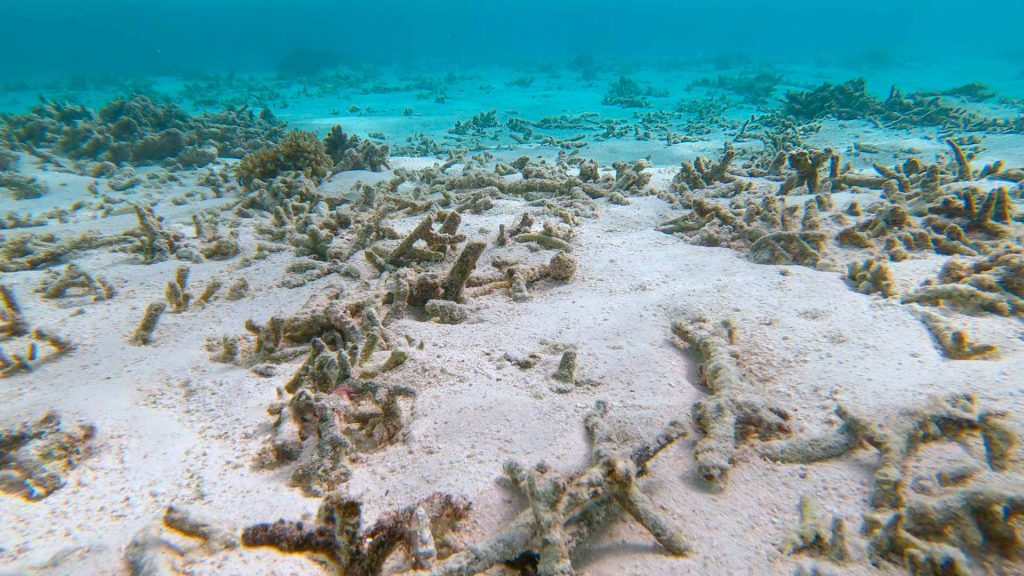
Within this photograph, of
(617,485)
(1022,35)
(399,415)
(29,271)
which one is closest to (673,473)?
(617,485)

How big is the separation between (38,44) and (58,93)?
60.2m

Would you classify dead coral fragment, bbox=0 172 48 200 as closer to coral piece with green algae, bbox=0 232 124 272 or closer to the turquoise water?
coral piece with green algae, bbox=0 232 124 272

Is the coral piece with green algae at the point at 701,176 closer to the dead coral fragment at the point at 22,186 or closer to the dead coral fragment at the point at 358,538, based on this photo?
the dead coral fragment at the point at 358,538

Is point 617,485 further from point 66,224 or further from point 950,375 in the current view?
point 66,224

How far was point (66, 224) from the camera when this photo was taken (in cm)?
723

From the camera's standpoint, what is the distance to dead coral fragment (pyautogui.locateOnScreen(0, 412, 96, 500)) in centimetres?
228

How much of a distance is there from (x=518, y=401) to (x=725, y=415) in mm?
1085

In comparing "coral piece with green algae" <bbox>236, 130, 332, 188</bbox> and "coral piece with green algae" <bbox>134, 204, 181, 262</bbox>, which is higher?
"coral piece with green algae" <bbox>236, 130, 332, 188</bbox>

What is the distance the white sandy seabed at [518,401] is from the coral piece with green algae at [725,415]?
98 mm

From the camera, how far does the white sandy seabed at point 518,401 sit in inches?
76.0

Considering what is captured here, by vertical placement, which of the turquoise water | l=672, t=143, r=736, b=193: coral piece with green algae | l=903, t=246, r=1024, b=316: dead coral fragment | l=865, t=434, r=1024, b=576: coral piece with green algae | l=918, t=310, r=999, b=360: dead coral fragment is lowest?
l=865, t=434, r=1024, b=576: coral piece with green algae

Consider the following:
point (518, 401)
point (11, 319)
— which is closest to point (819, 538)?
point (518, 401)

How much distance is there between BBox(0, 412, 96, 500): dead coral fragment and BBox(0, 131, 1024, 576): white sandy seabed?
0.07m

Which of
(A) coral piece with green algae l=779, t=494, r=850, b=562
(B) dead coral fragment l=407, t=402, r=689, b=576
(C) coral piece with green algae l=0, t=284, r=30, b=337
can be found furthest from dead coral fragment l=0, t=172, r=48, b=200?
(A) coral piece with green algae l=779, t=494, r=850, b=562
